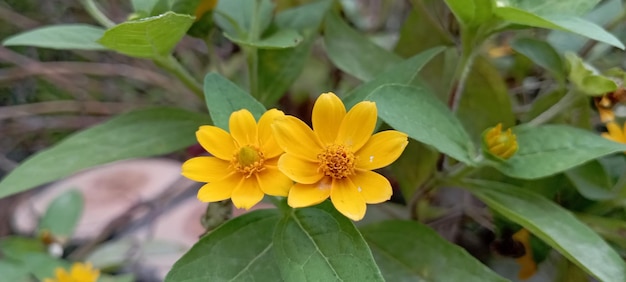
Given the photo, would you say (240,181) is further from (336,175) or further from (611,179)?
(611,179)

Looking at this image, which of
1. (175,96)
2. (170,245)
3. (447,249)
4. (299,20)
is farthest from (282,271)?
(175,96)

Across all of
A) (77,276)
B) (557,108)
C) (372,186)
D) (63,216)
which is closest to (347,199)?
(372,186)

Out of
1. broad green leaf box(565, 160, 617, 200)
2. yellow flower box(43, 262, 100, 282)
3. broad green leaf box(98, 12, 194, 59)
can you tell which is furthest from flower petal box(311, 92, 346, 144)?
yellow flower box(43, 262, 100, 282)

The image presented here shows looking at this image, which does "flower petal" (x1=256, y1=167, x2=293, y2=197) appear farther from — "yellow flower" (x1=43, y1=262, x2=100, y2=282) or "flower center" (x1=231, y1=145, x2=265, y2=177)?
"yellow flower" (x1=43, y1=262, x2=100, y2=282)

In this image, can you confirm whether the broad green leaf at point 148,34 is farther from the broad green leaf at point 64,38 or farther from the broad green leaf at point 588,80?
the broad green leaf at point 588,80

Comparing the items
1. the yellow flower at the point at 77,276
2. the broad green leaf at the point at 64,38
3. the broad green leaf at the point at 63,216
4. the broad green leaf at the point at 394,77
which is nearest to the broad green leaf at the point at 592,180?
the broad green leaf at the point at 394,77

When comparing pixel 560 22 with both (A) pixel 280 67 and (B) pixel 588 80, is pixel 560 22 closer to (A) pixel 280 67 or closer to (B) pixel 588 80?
(B) pixel 588 80
